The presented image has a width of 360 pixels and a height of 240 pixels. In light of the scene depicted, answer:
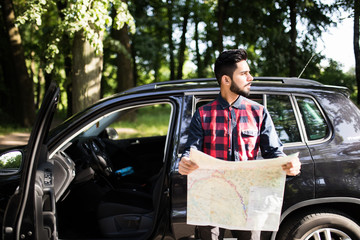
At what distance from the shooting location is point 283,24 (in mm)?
16234

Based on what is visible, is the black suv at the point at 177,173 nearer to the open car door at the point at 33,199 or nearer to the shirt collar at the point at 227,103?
the open car door at the point at 33,199

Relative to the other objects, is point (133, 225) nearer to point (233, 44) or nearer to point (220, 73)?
point (220, 73)

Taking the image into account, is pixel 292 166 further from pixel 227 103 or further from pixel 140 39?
pixel 140 39

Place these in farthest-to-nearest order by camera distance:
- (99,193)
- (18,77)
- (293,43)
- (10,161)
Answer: (293,43) < (18,77) < (99,193) < (10,161)

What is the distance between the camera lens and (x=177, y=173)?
262 centimetres

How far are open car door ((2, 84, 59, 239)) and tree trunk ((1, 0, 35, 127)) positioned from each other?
12.6m

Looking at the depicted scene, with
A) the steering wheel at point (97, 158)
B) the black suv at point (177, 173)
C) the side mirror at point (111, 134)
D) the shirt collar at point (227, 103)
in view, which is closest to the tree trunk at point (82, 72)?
the side mirror at point (111, 134)

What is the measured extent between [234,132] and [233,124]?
0.05 metres

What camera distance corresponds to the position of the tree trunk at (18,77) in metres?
13.2

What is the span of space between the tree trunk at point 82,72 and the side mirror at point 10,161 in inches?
152

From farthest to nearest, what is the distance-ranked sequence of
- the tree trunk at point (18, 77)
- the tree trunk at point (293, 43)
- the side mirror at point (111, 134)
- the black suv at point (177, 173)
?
the tree trunk at point (293, 43)
the tree trunk at point (18, 77)
the side mirror at point (111, 134)
the black suv at point (177, 173)

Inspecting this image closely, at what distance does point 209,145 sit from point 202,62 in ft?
68.5

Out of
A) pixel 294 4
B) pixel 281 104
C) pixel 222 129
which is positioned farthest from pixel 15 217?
pixel 294 4

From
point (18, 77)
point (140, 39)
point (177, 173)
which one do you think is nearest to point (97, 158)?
point (177, 173)
